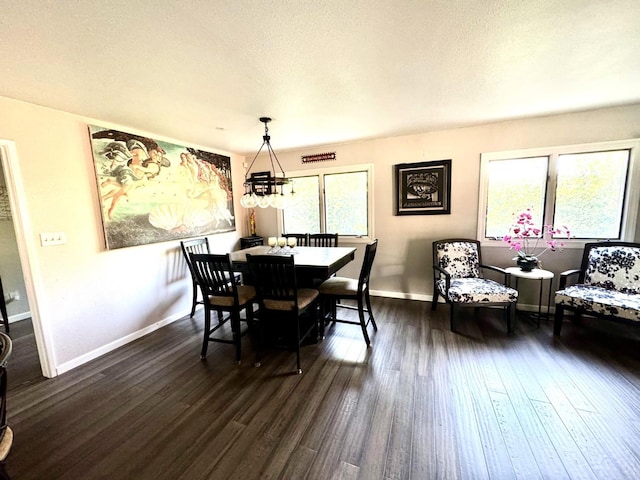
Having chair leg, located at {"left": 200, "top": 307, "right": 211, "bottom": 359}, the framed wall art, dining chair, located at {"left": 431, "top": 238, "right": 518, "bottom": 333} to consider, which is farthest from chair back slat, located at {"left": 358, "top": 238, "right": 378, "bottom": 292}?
the framed wall art

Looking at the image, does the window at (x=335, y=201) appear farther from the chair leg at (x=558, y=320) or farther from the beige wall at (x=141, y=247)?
the chair leg at (x=558, y=320)

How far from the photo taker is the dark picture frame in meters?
3.53

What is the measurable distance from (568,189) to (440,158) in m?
1.47

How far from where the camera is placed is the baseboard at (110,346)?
7.88 ft

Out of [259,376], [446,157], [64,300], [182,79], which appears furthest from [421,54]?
[64,300]

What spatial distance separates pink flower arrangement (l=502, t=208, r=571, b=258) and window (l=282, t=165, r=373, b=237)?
181 cm

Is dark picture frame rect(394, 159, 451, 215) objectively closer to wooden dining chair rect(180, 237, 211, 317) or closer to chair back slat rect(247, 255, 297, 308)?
chair back slat rect(247, 255, 297, 308)

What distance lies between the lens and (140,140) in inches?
117

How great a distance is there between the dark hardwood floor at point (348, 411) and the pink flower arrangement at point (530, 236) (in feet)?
3.16

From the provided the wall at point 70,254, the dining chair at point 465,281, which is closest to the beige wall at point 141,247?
the wall at point 70,254

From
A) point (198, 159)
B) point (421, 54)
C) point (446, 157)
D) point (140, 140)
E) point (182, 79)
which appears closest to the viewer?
point (421, 54)

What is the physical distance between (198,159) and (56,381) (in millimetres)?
2849

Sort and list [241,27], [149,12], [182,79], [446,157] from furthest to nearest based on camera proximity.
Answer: [446,157] < [182,79] < [241,27] < [149,12]

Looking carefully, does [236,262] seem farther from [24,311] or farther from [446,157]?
[24,311]
